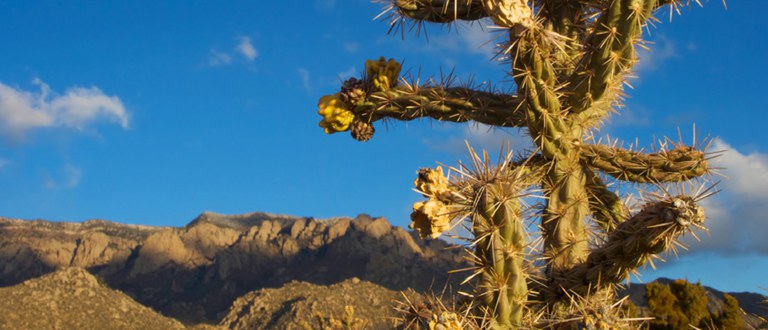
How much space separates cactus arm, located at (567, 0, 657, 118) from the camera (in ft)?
12.1

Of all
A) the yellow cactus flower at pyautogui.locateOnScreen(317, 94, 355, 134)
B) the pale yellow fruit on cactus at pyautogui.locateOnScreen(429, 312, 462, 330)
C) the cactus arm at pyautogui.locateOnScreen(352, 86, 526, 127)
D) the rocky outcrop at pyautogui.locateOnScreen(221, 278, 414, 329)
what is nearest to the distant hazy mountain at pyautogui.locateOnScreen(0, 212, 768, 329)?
the rocky outcrop at pyautogui.locateOnScreen(221, 278, 414, 329)

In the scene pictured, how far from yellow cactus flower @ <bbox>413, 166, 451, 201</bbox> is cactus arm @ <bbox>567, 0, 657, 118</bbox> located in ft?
3.19

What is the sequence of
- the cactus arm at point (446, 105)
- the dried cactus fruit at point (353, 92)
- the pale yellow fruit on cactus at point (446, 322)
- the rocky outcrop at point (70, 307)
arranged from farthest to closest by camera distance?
the rocky outcrop at point (70, 307), the dried cactus fruit at point (353, 92), the cactus arm at point (446, 105), the pale yellow fruit on cactus at point (446, 322)

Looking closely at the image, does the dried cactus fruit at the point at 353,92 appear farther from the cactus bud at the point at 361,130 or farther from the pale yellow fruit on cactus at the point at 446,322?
the pale yellow fruit on cactus at the point at 446,322

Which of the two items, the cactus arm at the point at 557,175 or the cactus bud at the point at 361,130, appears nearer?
the cactus arm at the point at 557,175

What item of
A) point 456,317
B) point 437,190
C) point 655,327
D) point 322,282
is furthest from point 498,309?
point 322,282

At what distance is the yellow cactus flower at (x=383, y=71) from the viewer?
4.63 metres

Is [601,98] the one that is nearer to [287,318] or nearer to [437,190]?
[437,190]

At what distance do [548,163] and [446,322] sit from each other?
1.41 m

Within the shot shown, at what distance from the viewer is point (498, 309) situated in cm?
329

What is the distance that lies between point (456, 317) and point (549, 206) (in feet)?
4.55

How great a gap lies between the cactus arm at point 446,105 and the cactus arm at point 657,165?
0.63 meters

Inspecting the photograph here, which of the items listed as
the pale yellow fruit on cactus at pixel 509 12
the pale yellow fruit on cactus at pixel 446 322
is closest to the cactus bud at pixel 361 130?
the pale yellow fruit on cactus at pixel 509 12

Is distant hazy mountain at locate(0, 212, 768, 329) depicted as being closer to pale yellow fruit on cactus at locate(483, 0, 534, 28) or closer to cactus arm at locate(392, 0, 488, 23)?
cactus arm at locate(392, 0, 488, 23)
